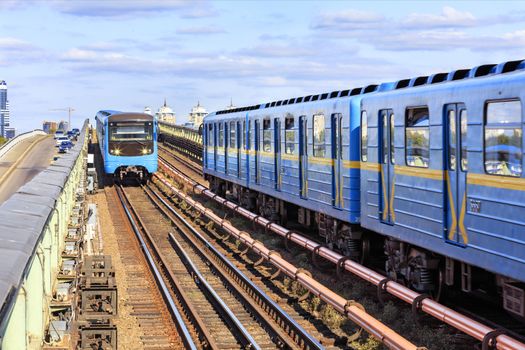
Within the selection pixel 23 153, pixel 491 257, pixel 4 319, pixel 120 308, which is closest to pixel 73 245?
pixel 120 308

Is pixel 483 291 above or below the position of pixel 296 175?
below

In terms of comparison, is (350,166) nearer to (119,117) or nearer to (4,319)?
(4,319)

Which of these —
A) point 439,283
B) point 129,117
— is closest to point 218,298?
point 439,283

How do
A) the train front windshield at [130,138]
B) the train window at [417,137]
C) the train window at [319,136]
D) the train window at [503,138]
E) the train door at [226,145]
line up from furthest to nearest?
1. the train front windshield at [130,138]
2. the train door at [226,145]
3. the train window at [319,136]
4. the train window at [417,137]
5. the train window at [503,138]

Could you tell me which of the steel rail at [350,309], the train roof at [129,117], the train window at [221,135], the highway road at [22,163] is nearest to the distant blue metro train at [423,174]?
the steel rail at [350,309]

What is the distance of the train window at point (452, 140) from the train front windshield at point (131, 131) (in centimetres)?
2754

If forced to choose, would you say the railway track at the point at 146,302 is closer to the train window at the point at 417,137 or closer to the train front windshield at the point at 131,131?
the train window at the point at 417,137

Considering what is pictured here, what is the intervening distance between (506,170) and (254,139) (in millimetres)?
14975

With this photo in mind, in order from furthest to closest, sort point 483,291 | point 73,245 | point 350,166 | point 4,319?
point 350,166 < point 73,245 < point 483,291 < point 4,319

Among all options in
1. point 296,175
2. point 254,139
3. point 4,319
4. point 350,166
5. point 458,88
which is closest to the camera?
point 4,319

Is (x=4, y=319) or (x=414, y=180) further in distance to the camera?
(x=414, y=180)

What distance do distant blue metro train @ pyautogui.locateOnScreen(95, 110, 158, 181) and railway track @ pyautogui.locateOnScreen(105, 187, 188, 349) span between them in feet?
43.0

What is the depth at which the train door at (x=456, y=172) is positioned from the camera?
10500mm

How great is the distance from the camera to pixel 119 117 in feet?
122
